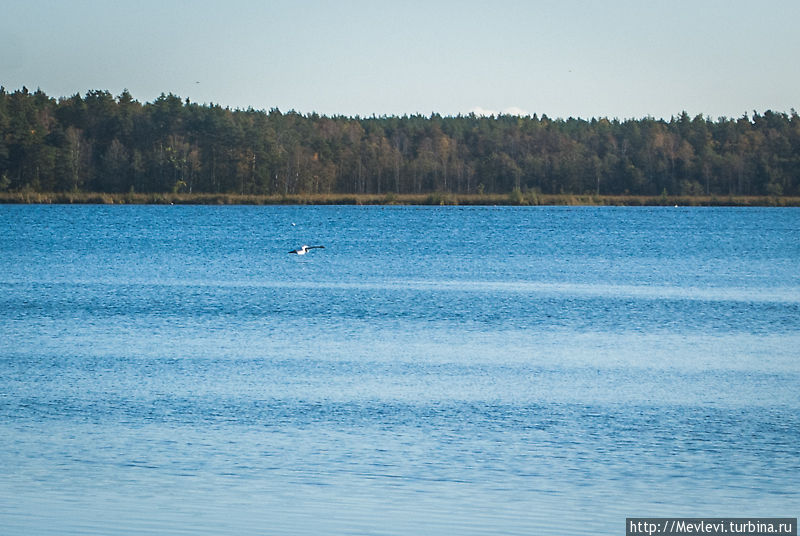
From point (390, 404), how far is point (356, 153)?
119 m

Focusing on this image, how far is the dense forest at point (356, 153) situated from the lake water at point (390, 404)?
81263 millimetres

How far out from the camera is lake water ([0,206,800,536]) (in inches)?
391

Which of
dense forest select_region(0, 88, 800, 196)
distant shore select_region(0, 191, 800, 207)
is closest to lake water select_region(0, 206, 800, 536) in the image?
→ distant shore select_region(0, 191, 800, 207)

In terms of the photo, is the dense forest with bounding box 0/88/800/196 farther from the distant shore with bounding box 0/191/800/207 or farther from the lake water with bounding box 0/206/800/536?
the lake water with bounding box 0/206/800/536

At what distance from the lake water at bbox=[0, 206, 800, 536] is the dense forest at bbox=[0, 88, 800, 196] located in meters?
81.3

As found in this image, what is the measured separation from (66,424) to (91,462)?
6.33 ft

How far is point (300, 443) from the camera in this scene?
12.2 meters

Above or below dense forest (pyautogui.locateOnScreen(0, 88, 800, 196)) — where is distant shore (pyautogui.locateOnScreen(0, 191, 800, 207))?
below

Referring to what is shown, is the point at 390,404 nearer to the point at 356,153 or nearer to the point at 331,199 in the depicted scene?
the point at 331,199

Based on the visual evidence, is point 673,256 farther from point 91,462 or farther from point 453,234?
point 91,462

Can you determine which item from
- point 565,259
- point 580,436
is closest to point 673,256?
point 565,259

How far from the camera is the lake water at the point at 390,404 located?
992 cm

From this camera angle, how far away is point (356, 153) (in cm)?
13225

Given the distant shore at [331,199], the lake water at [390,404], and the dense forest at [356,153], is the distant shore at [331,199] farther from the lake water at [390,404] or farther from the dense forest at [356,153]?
the lake water at [390,404]
